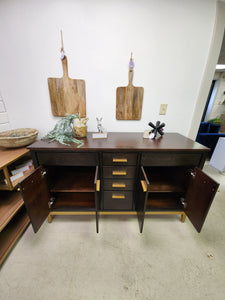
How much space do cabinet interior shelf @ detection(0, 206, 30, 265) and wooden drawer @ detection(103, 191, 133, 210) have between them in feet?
2.63

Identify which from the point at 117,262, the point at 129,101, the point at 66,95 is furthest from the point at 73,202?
the point at 129,101

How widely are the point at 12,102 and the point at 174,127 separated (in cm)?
193

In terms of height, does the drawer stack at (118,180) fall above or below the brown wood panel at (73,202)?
above

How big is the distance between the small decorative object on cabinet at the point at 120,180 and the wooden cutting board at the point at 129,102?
359mm

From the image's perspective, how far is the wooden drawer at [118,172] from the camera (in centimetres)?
104

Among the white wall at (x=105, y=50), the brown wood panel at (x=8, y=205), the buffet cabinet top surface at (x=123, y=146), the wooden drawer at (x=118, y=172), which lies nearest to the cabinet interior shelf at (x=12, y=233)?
the brown wood panel at (x=8, y=205)

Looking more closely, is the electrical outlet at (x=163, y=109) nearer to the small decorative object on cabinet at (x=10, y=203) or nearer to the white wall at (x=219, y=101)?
the small decorative object on cabinet at (x=10, y=203)

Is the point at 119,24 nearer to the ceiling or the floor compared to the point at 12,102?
nearer to the ceiling

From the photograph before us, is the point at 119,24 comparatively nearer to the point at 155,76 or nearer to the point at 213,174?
the point at 155,76

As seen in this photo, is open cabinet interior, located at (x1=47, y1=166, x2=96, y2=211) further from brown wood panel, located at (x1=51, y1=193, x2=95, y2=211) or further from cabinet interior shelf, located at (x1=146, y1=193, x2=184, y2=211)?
cabinet interior shelf, located at (x1=146, y1=193, x2=184, y2=211)

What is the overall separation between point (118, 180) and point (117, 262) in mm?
638

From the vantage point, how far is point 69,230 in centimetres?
115

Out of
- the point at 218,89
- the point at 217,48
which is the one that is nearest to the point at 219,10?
the point at 217,48

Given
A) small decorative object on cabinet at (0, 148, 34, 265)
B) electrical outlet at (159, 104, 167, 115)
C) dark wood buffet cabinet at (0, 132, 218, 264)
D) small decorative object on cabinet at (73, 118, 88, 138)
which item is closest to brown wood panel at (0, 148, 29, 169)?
small decorative object on cabinet at (0, 148, 34, 265)
